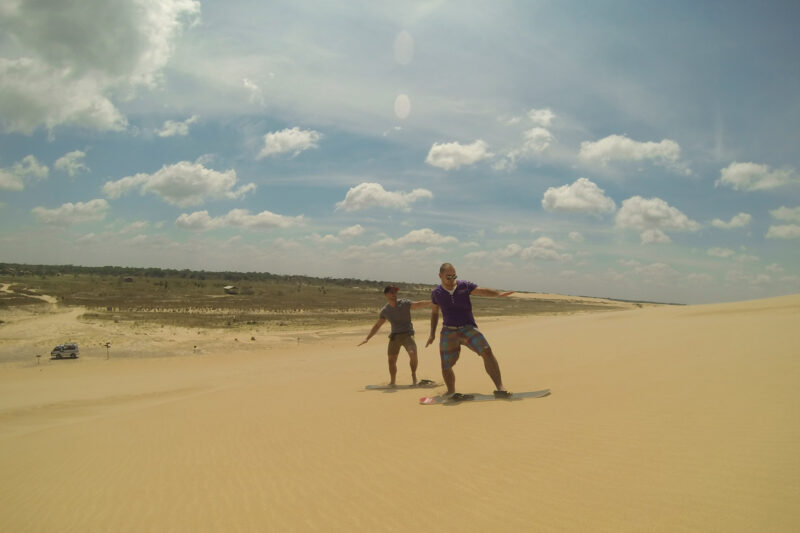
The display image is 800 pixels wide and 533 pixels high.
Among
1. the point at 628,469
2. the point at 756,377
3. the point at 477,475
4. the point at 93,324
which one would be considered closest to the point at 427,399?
the point at 477,475

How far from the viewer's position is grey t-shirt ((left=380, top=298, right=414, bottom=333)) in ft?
28.3

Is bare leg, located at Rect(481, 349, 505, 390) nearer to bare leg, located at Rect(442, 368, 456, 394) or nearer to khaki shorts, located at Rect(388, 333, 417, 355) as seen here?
bare leg, located at Rect(442, 368, 456, 394)

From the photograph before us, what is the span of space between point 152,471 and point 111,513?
88 cm

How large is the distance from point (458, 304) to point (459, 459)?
2814 mm

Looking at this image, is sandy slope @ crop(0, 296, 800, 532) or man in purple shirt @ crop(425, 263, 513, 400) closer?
sandy slope @ crop(0, 296, 800, 532)

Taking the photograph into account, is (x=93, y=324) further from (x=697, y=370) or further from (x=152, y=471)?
(x=697, y=370)

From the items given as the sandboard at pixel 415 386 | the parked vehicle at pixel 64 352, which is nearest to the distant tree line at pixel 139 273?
the parked vehicle at pixel 64 352

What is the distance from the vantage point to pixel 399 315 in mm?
8648

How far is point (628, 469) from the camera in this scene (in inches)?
120

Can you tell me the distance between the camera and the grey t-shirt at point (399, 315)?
28.3 feet

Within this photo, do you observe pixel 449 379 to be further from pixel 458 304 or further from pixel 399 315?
pixel 399 315

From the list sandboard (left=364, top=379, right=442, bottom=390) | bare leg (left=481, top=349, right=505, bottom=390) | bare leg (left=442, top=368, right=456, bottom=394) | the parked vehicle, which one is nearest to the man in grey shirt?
sandboard (left=364, top=379, right=442, bottom=390)

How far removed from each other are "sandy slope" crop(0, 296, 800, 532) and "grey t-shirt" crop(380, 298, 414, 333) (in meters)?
1.39

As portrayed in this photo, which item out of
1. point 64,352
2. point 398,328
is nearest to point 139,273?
point 64,352
